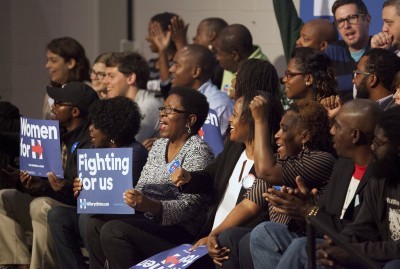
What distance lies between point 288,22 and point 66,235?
2721mm

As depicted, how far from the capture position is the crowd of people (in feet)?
18.7

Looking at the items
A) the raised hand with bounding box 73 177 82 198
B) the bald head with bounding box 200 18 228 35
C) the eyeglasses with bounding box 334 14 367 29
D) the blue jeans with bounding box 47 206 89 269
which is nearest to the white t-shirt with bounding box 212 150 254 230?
the raised hand with bounding box 73 177 82 198

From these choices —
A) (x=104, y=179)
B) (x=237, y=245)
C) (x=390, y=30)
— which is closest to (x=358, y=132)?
(x=237, y=245)

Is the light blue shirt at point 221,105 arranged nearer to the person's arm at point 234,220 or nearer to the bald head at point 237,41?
the bald head at point 237,41

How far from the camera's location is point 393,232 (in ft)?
17.9

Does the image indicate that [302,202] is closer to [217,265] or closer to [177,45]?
[217,265]

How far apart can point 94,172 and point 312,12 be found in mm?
2746

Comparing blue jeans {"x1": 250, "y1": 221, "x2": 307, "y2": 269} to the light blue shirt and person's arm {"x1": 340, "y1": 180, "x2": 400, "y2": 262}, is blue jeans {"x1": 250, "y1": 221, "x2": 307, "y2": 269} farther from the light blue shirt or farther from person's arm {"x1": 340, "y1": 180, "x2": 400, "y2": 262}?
the light blue shirt

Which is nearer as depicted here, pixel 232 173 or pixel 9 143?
pixel 232 173

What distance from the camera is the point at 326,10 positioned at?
9133 millimetres

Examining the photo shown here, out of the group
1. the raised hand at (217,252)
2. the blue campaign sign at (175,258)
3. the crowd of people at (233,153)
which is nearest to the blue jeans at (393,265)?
the crowd of people at (233,153)

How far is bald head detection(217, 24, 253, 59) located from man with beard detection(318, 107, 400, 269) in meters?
3.51

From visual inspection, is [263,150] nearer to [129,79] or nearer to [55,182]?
[55,182]

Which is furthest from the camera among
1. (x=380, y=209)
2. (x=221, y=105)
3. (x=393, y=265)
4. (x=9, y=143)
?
(x=9, y=143)
